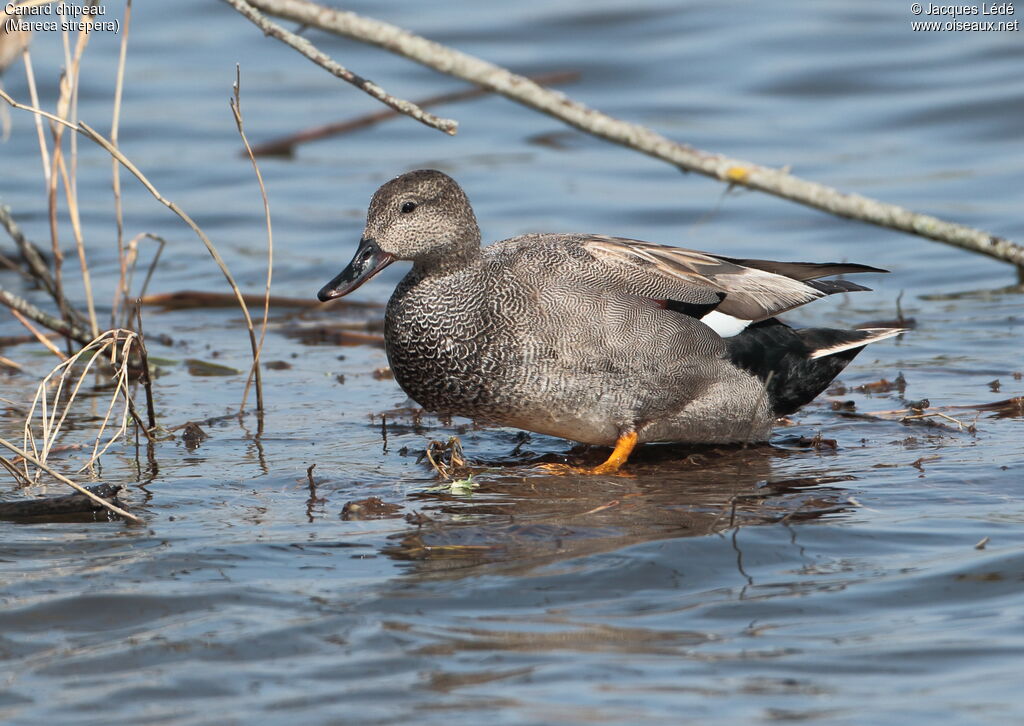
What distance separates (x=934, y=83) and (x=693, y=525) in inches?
350

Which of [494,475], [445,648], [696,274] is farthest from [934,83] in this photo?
[445,648]

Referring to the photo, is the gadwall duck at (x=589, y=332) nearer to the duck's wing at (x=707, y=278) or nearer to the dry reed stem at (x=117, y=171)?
the duck's wing at (x=707, y=278)

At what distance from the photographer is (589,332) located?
5.09 meters

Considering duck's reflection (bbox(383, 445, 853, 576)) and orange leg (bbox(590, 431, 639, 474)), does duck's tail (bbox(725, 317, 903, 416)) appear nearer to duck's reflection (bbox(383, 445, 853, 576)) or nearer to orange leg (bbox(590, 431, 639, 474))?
duck's reflection (bbox(383, 445, 853, 576))

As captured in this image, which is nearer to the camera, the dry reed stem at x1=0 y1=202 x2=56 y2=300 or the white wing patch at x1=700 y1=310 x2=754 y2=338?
the white wing patch at x1=700 y1=310 x2=754 y2=338

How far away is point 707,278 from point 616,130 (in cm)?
126

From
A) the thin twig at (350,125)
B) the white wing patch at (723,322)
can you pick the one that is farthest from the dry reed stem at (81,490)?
the thin twig at (350,125)

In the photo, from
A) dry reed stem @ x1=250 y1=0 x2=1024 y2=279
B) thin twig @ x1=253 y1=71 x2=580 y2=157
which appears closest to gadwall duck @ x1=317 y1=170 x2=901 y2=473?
dry reed stem @ x1=250 y1=0 x2=1024 y2=279

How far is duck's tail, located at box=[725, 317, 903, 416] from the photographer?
17.8 feet

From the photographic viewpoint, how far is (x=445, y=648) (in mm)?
3508

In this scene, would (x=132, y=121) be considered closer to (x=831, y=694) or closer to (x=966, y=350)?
(x=966, y=350)

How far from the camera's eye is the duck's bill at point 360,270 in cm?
523

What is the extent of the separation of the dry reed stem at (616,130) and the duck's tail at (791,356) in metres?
1.23

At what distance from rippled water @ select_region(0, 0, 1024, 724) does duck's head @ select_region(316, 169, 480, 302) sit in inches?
26.9
